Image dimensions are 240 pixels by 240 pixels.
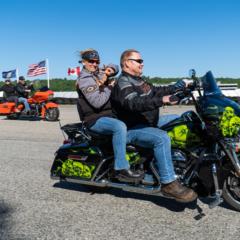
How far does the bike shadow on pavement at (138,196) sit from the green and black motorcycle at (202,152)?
13.2 inches

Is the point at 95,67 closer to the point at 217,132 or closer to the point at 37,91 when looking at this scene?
the point at 217,132

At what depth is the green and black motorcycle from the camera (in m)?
4.80

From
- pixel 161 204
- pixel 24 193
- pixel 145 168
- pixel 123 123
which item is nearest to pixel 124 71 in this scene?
pixel 123 123

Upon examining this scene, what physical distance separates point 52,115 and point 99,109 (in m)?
12.8

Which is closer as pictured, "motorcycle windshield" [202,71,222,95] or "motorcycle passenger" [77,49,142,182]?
"motorcycle windshield" [202,71,222,95]

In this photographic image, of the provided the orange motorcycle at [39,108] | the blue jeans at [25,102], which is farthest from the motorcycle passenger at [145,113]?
the blue jeans at [25,102]

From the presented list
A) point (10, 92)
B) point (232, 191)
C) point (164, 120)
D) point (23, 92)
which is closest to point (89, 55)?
point (164, 120)

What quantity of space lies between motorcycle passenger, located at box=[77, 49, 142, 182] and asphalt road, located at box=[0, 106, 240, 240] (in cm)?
47

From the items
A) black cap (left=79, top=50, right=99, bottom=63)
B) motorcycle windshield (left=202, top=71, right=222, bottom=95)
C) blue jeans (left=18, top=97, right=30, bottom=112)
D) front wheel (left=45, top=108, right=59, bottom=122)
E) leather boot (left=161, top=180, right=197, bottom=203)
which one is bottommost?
front wheel (left=45, top=108, right=59, bottom=122)

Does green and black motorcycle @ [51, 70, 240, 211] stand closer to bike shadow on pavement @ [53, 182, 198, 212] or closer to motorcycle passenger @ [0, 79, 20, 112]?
bike shadow on pavement @ [53, 182, 198, 212]

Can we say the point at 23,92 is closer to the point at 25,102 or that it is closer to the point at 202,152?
the point at 25,102

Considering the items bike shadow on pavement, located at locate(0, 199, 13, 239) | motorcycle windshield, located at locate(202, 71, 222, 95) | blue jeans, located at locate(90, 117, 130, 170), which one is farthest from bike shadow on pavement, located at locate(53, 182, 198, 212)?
motorcycle windshield, located at locate(202, 71, 222, 95)

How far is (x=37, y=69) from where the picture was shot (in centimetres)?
2808

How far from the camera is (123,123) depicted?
5371 mm
